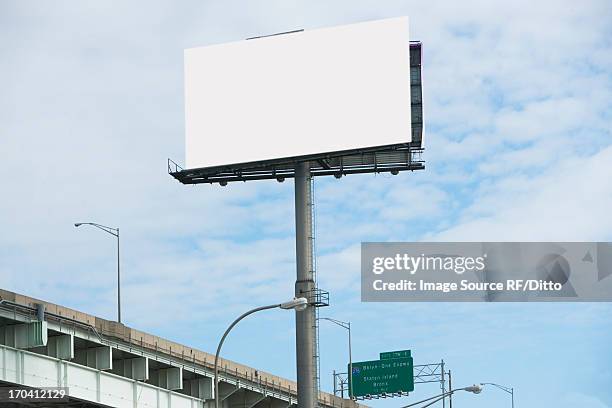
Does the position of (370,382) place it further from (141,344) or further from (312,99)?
(141,344)

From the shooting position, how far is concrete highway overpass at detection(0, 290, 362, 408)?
156ft

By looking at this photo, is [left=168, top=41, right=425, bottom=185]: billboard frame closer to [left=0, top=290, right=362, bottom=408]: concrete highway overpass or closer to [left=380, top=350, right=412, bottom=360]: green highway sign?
[left=0, top=290, right=362, bottom=408]: concrete highway overpass

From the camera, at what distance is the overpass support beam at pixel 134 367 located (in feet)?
185

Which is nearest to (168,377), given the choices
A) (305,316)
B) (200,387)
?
(200,387)

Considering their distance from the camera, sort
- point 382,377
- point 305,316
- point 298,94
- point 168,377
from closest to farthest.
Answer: point 168,377 < point 305,316 < point 298,94 < point 382,377

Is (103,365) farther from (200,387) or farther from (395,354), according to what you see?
(395,354)

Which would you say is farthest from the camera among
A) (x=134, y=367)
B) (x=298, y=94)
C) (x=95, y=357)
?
(x=298, y=94)

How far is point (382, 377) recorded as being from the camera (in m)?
91.9

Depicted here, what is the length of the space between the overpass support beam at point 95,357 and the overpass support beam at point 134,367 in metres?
2.78

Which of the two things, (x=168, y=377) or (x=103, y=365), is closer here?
(x=103, y=365)

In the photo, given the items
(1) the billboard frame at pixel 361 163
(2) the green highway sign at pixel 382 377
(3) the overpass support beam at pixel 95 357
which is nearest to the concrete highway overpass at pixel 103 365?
(3) the overpass support beam at pixel 95 357

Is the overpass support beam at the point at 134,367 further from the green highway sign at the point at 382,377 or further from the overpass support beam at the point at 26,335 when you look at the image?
the green highway sign at the point at 382,377

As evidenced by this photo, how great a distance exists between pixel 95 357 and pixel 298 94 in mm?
23617

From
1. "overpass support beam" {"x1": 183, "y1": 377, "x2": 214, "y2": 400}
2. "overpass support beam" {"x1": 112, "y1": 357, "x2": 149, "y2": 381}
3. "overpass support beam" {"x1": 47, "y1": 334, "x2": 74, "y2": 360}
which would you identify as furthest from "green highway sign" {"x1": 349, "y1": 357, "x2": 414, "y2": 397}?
"overpass support beam" {"x1": 47, "y1": 334, "x2": 74, "y2": 360}
